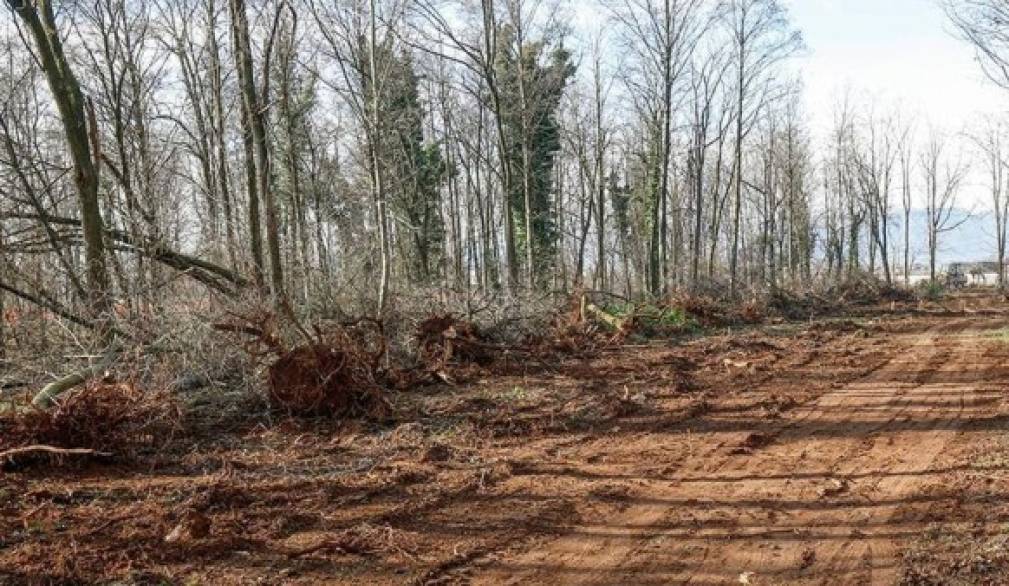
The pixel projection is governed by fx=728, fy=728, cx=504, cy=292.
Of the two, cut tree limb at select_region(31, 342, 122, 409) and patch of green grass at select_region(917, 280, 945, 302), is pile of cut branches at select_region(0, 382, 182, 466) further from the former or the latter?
patch of green grass at select_region(917, 280, 945, 302)

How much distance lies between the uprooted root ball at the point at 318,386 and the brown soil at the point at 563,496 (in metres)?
0.44

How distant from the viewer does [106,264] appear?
36.5 feet

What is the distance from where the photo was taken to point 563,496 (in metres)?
6.05

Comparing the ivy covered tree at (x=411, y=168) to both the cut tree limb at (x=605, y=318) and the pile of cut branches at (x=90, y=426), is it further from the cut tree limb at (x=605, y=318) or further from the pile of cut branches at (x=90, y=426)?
the pile of cut branches at (x=90, y=426)

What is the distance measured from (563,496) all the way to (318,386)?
413 centimetres

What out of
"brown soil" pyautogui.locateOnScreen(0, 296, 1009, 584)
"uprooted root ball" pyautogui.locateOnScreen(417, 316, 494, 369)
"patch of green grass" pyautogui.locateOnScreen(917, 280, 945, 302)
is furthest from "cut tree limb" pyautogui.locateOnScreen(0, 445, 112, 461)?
"patch of green grass" pyautogui.locateOnScreen(917, 280, 945, 302)

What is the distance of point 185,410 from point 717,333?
13737 millimetres

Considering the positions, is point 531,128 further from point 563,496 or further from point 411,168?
point 563,496

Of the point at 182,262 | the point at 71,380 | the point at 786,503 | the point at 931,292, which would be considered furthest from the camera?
the point at 931,292

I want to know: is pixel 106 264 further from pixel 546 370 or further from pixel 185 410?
pixel 546 370

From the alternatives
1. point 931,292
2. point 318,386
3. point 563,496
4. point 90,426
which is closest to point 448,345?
point 318,386

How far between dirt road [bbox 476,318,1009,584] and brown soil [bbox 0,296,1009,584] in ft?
0.07

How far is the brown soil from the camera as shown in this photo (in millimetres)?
4629

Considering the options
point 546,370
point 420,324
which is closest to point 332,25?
point 420,324
